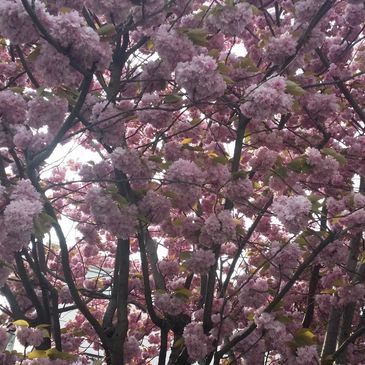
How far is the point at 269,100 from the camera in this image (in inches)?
108

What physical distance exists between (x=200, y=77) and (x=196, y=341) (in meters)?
1.97

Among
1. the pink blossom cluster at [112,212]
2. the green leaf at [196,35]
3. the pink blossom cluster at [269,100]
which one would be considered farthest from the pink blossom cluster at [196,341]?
the green leaf at [196,35]

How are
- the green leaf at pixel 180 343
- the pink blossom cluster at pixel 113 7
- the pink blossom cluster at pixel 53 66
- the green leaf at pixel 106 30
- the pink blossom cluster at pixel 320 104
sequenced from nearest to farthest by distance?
the pink blossom cluster at pixel 53 66
the pink blossom cluster at pixel 113 7
the green leaf at pixel 106 30
the green leaf at pixel 180 343
the pink blossom cluster at pixel 320 104

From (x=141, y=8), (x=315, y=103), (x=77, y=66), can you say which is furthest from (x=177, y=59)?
(x=315, y=103)

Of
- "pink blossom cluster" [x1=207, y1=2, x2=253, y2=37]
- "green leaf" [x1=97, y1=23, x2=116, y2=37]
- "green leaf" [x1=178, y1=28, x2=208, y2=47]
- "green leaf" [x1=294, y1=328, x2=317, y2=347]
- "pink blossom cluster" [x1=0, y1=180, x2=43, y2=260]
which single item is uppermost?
"pink blossom cluster" [x1=207, y1=2, x2=253, y2=37]

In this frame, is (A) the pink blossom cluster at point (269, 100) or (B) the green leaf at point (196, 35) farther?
(B) the green leaf at point (196, 35)

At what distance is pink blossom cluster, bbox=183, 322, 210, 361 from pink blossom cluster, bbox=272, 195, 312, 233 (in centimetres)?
117

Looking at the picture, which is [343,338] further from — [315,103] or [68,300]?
[68,300]

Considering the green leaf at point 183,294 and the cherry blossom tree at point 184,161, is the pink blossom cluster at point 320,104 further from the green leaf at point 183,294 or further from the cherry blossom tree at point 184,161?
the green leaf at point 183,294

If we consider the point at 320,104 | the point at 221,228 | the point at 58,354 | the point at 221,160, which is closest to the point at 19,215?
the point at 58,354

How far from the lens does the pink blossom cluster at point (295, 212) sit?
295cm

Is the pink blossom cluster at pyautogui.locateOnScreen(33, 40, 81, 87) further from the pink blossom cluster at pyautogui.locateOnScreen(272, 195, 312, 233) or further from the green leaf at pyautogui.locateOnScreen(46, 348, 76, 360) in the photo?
the green leaf at pyautogui.locateOnScreen(46, 348, 76, 360)

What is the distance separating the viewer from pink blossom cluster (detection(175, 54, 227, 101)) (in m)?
2.73

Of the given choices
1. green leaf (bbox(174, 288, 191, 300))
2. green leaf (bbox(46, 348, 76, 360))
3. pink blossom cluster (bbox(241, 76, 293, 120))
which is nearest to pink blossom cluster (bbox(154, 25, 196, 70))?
pink blossom cluster (bbox(241, 76, 293, 120))
